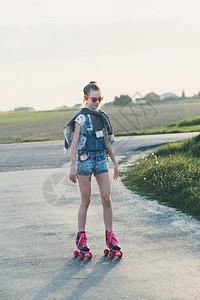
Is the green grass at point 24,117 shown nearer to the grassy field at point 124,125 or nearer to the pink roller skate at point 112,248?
the grassy field at point 124,125

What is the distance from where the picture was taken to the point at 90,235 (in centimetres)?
539

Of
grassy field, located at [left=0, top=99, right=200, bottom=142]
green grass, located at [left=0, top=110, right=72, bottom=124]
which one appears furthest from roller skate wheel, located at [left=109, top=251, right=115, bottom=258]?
green grass, located at [left=0, top=110, right=72, bottom=124]

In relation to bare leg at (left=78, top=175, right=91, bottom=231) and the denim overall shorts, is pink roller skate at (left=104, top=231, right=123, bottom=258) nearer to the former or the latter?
bare leg at (left=78, top=175, right=91, bottom=231)

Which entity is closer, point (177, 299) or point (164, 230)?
point (177, 299)

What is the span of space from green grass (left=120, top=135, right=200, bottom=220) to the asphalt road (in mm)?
266

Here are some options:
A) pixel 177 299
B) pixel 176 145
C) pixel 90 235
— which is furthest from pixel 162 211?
pixel 176 145

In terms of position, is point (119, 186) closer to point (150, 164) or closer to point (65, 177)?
point (150, 164)

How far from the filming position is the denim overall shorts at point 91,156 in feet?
14.9

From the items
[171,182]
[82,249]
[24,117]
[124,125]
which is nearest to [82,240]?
[82,249]

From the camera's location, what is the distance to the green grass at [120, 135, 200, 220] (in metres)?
6.63

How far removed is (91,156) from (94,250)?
108cm

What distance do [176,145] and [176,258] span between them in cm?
772

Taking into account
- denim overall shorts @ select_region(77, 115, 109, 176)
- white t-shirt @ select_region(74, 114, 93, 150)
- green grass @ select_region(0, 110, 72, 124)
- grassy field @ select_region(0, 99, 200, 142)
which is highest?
white t-shirt @ select_region(74, 114, 93, 150)

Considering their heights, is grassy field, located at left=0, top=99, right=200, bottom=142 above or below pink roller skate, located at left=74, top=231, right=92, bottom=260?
below
